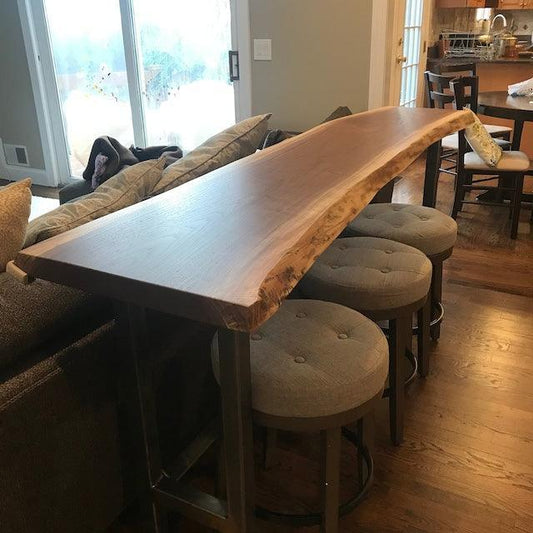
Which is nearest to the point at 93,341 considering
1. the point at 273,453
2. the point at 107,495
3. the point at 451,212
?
the point at 107,495

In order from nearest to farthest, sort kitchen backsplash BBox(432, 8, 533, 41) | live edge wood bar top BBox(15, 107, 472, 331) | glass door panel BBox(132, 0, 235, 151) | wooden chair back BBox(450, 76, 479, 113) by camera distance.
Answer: live edge wood bar top BBox(15, 107, 472, 331) → wooden chair back BBox(450, 76, 479, 113) → glass door panel BBox(132, 0, 235, 151) → kitchen backsplash BBox(432, 8, 533, 41)

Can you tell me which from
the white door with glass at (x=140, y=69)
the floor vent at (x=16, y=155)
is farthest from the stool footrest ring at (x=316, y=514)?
the floor vent at (x=16, y=155)

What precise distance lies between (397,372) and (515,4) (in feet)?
18.9

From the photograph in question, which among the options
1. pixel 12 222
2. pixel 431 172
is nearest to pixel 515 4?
pixel 431 172

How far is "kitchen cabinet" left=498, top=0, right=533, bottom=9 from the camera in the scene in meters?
5.90

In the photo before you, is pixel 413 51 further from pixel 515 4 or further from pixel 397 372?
pixel 397 372

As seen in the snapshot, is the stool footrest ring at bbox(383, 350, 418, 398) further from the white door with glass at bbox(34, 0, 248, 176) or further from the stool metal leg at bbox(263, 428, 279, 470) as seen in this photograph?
the white door with glass at bbox(34, 0, 248, 176)

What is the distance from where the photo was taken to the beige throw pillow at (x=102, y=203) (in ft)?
4.37

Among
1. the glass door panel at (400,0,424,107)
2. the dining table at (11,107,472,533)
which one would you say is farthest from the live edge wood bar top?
the glass door panel at (400,0,424,107)

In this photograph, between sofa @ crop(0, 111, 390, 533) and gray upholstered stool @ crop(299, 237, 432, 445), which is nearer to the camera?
sofa @ crop(0, 111, 390, 533)

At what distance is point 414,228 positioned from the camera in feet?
6.63

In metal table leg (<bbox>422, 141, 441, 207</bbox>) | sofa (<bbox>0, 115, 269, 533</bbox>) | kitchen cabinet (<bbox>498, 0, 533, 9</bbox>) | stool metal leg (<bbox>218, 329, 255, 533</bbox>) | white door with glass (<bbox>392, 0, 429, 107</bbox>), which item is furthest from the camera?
kitchen cabinet (<bbox>498, 0, 533, 9</bbox>)

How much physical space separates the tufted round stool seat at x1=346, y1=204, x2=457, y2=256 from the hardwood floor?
54 cm

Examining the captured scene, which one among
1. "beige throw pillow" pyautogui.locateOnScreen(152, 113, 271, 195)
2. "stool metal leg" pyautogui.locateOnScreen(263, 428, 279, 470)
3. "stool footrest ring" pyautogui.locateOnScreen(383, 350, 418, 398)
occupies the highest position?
"beige throw pillow" pyautogui.locateOnScreen(152, 113, 271, 195)
